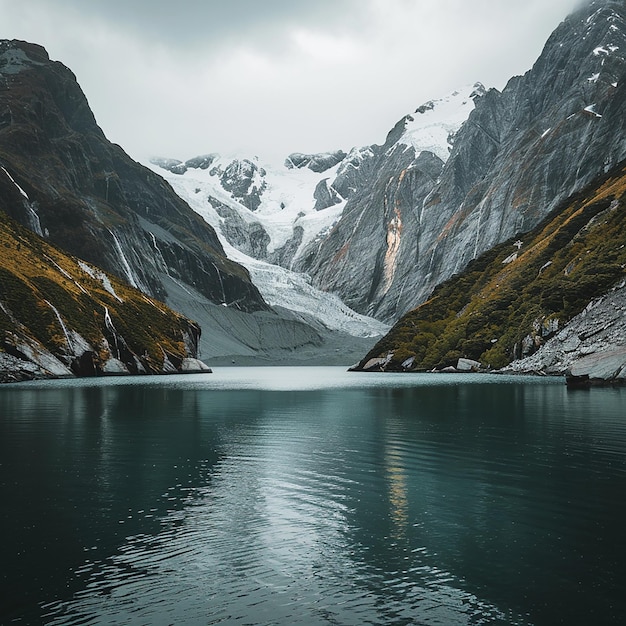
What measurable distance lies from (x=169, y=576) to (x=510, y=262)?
158 meters

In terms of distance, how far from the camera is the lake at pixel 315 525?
14.5 meters

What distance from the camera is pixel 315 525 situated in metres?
20.7

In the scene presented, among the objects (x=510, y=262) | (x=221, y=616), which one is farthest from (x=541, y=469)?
(x=510, y=262)

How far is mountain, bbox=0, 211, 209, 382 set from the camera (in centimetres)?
11106

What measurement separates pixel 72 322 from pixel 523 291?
3515 inches

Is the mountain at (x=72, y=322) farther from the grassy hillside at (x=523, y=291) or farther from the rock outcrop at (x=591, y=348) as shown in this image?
the rock outcrop at (x=591, y=348)

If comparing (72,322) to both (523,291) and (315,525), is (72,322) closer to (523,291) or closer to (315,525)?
(523,291)

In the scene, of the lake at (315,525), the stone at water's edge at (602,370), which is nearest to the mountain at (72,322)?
the lake at (315,525)

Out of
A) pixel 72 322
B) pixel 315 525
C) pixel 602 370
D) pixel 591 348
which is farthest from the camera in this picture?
pixel 72 322

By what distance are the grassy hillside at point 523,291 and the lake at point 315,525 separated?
236 feet

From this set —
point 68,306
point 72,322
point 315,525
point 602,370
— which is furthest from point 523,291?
point 315,525

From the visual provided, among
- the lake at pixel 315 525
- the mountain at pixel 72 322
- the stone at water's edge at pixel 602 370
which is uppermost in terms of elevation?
the mountain at pixel 72 322

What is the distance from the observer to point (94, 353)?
12731 centimetres

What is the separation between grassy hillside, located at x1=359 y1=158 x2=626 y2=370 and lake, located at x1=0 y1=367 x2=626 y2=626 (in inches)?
2827
